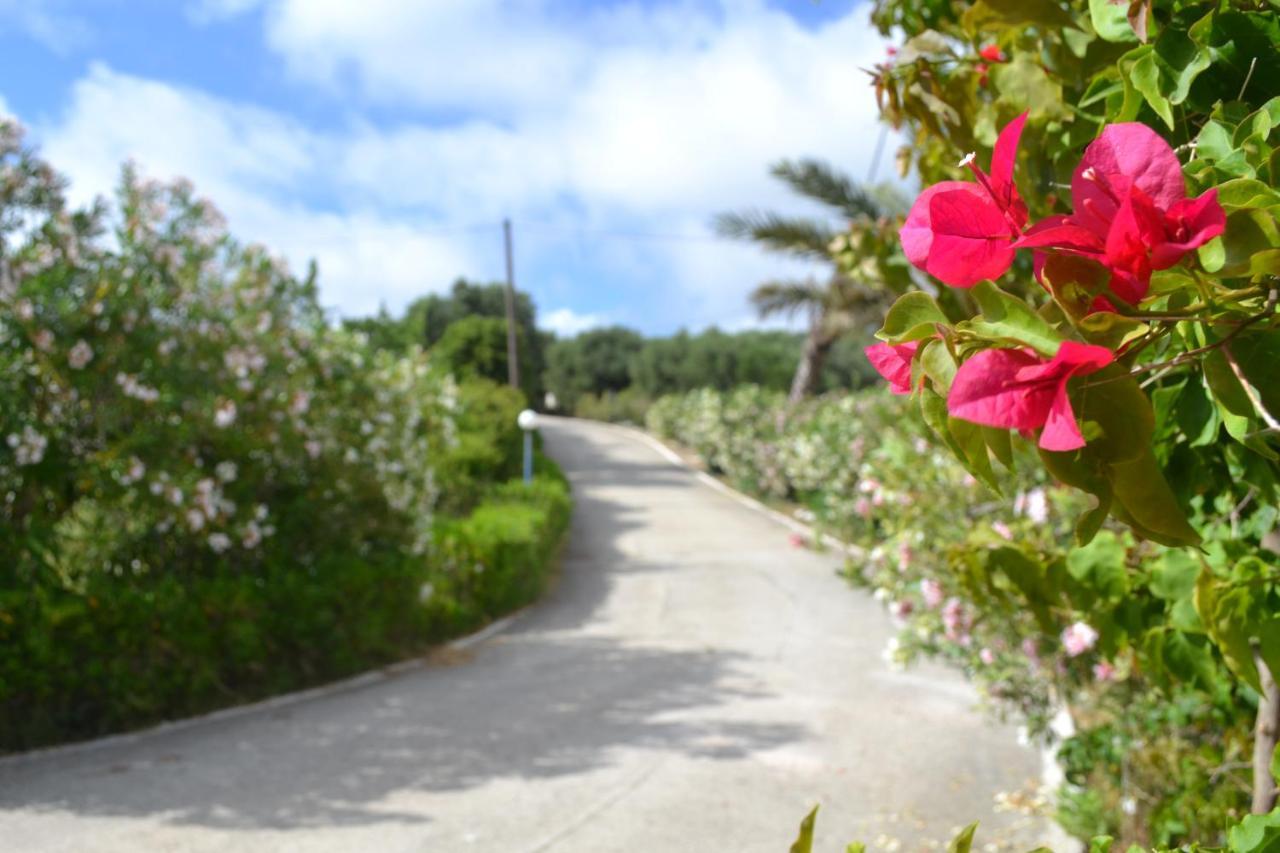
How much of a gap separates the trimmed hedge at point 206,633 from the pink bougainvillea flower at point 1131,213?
20.6 ft

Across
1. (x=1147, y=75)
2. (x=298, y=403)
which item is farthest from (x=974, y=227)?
(x=298, y=403)

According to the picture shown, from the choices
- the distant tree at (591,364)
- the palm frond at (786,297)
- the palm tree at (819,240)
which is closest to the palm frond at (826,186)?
the palm tree at (819,240)

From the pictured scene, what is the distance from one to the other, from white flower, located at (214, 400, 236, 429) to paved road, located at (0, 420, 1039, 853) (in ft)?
6.11

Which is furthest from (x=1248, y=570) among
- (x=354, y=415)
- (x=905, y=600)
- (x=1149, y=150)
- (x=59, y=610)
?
(x=354, y=415)

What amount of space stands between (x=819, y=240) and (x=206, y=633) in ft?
34.0

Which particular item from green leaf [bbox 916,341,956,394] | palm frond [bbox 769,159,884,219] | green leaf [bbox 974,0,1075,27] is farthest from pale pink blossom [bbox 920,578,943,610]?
palm frond [bbox 769,159,884,219]

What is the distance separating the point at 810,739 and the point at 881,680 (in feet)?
5.12

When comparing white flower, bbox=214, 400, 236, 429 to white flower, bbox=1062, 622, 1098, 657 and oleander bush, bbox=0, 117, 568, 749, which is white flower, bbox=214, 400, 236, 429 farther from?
white flower, bbox=1062, 622, 1098, 657

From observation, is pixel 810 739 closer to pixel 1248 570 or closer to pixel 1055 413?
pixel 1248 570

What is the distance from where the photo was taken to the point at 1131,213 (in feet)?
2.08

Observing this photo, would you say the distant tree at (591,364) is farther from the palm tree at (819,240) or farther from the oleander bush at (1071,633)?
the oleander bush at (1071,633)

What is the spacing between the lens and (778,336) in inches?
1966

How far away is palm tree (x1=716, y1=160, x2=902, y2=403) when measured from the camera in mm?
13758

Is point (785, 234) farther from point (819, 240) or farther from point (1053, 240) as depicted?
point (1053, 240)
